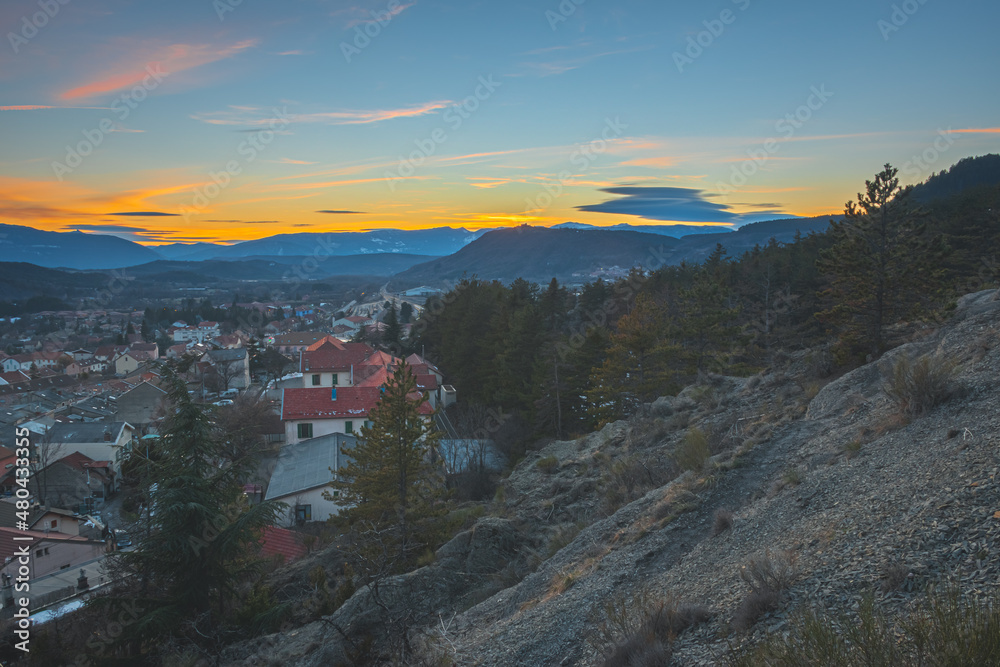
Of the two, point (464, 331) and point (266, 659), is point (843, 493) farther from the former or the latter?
point (464, 331)

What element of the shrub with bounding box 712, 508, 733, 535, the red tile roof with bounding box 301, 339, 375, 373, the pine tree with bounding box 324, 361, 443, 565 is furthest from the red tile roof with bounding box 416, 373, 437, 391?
the shrub with bounding box 712, 508, 733, 535

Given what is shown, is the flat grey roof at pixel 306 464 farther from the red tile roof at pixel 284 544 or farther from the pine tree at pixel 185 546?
the pine tree at pixel 185 546

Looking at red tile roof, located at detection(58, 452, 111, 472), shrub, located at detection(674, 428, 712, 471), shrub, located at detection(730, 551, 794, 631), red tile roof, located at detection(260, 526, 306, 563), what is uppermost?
shrub, located at detection(730, 551, 794, 631)

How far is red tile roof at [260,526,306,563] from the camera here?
704 inches

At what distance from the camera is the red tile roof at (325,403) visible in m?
32.5

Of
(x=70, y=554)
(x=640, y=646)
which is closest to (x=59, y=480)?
(x=70, y=554)

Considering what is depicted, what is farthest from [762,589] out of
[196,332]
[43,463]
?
[196,332]

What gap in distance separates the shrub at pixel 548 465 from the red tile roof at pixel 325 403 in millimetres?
17615

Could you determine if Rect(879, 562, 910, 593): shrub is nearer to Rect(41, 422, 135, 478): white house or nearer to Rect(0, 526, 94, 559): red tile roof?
Rect(0, 526, 94, 559): red tile roof

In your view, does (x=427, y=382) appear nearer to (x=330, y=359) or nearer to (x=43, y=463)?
(x=330, y=359)

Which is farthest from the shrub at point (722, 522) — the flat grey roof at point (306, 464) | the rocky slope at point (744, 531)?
the flat grey roof at point (306, 464)

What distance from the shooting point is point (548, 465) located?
1644 cm

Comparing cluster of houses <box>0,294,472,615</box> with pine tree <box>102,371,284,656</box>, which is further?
cluster of houses <box>0,294,472,615</box>

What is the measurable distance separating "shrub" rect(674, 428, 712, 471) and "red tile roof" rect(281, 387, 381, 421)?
24097 mm
